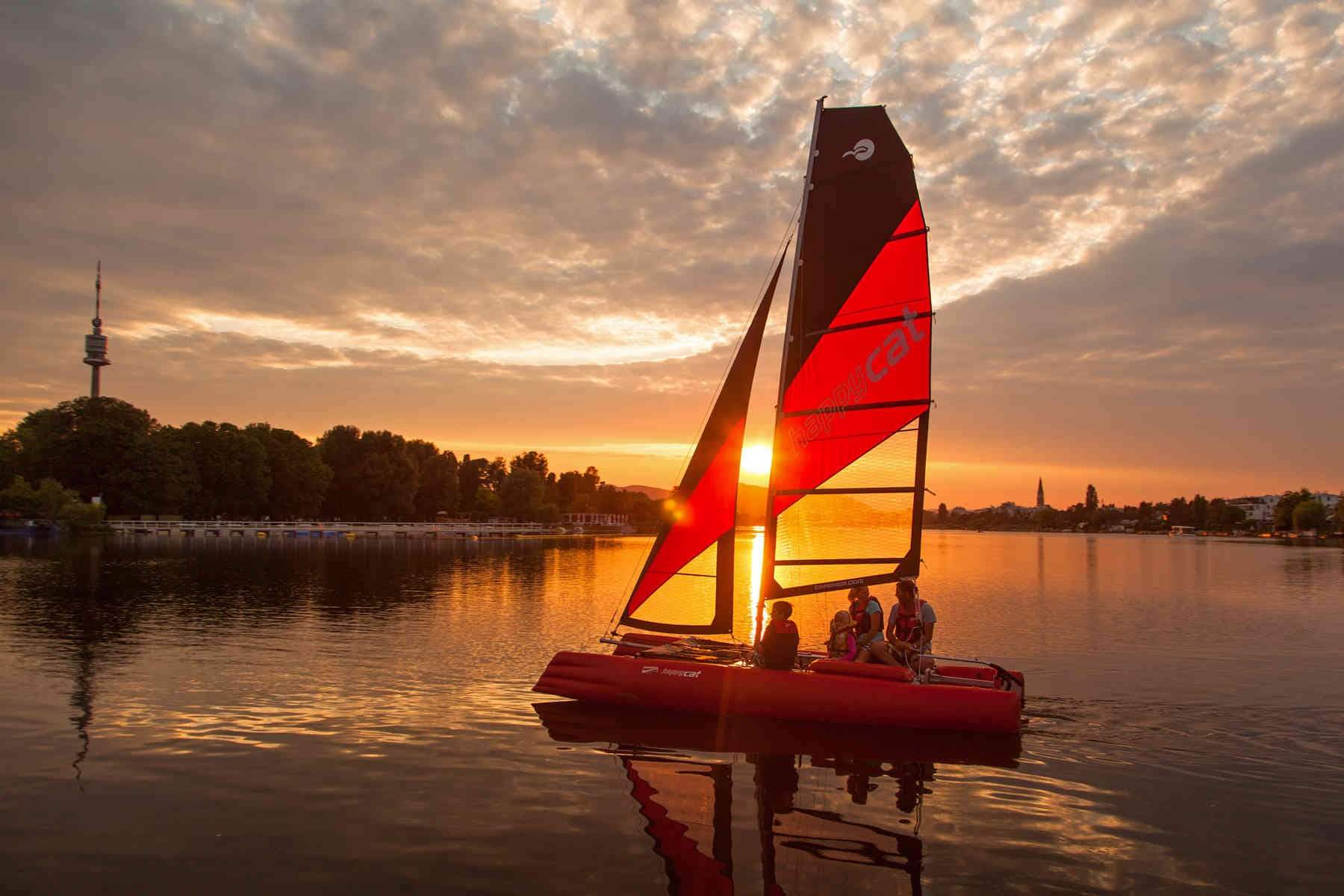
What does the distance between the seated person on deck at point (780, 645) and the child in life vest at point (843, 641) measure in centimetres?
98

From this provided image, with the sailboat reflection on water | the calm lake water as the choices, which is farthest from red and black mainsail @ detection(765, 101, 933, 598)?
the calm lake water

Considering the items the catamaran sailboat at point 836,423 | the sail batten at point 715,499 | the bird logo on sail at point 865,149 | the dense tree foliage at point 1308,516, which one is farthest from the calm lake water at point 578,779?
the dense tree foliage at point 1308,516

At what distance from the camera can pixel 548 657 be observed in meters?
22.8

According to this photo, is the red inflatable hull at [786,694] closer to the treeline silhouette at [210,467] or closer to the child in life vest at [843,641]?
the child in life vest at [843,641]

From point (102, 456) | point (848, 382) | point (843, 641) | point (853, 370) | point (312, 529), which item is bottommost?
point (312, 529)

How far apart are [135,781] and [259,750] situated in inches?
72.7

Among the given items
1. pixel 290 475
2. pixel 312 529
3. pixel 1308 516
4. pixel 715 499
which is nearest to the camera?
pixel 715 499

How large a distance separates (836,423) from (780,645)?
3.94 m

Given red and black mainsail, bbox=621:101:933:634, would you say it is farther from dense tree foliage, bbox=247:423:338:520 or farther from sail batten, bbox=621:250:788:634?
dense tree foliage, bbox=247:423:338:520

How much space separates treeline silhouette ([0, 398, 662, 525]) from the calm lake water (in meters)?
86.8

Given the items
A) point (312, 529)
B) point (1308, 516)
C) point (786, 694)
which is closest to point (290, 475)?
point (312, 529)

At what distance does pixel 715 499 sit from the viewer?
16594 mm

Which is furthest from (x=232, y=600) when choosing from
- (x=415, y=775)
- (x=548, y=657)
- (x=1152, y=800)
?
(x=1152, y=800)

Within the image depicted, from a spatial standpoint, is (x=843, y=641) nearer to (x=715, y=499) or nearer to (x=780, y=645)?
(x=780, y=645)
